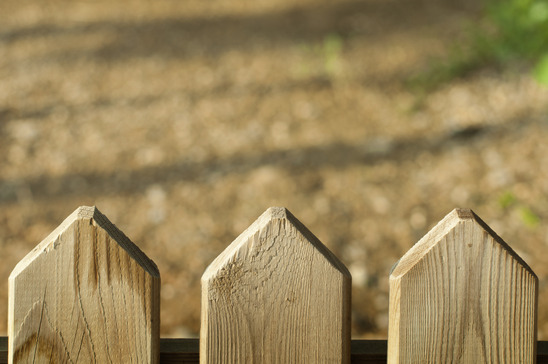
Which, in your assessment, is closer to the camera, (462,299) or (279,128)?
(462,299)

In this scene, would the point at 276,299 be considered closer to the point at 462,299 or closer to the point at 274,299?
the point at 274,299

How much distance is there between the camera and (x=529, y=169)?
3.84 m

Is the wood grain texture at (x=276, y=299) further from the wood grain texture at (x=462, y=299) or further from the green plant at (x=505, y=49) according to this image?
the green plant at (x=505, y=49)

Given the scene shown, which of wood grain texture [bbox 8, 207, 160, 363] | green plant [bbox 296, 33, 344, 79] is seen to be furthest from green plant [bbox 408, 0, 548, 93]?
wood grain texture [bbox 8, 207, 160, 363]

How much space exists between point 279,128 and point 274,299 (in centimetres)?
343

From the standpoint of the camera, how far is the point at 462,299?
1.10m

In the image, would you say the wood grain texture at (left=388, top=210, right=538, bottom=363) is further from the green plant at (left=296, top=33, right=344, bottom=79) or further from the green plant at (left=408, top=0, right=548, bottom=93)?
the green plant at (left=296, top=33, right=344, bottom=79)

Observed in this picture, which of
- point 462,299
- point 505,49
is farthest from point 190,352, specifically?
point 505,49

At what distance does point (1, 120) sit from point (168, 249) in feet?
6.56

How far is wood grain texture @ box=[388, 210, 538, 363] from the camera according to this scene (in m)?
1.08

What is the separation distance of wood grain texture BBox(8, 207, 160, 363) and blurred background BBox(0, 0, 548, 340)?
161cm

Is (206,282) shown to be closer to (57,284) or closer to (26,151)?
(57,284)

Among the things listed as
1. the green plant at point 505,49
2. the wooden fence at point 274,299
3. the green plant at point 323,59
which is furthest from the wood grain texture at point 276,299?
the green plant at point 323,59

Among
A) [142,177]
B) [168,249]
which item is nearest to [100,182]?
[142,177]
